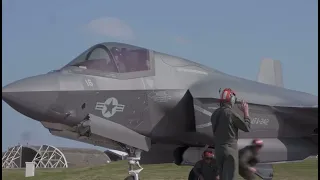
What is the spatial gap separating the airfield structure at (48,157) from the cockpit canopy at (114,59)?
48887 millimetres

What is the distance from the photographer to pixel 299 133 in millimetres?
10406

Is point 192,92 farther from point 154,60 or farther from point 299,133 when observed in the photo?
point 299,133

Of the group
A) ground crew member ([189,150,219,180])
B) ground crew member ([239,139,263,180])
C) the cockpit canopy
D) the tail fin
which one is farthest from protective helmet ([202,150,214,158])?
the tail fin

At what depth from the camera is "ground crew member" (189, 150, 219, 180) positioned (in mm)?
9672

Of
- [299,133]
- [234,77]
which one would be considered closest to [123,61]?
[234,77]

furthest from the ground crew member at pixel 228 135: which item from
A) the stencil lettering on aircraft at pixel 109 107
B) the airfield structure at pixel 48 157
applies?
the airfield structure at pixel 48 157

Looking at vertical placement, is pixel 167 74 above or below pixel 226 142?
above

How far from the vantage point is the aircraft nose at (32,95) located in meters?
7.96

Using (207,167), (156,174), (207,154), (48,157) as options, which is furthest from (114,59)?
(48,157)

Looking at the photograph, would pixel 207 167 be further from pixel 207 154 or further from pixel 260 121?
pixel 260 121

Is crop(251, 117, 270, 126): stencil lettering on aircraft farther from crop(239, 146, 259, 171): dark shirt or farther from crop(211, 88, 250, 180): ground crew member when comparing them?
crop(211, 88, 250, 180): ground crew member

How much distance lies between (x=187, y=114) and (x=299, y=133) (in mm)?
2707

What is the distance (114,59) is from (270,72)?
889 centimetres

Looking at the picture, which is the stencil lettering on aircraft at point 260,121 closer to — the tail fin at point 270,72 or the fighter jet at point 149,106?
the fighter jet at point 149,106
